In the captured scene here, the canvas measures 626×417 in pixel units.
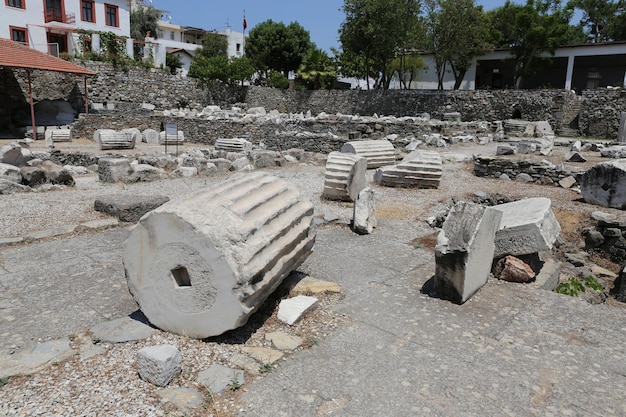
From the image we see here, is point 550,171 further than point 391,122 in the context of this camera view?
No

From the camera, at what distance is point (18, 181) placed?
10.4 meters

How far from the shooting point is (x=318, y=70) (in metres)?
39.8

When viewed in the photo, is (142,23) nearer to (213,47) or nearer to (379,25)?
(213,47)

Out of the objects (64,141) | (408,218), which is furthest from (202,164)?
(64,141)

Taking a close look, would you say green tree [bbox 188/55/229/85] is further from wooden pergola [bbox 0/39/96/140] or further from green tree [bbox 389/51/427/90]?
green tree [bbox 389/51/427/90]

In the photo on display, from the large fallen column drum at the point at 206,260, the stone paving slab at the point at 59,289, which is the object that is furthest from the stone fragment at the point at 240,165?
the large fallen column drum at the point at 206,260

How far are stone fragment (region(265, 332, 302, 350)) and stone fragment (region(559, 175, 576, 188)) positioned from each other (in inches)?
384

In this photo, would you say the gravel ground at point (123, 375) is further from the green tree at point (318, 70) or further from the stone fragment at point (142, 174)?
the green tree at point (318, 70)

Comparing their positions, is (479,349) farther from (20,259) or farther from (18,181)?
(18,181)

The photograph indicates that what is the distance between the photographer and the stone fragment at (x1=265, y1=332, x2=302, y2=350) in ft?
12.7

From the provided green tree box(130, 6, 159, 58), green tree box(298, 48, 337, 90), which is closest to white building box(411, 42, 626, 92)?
green tree box(298, 48, 337, 90)

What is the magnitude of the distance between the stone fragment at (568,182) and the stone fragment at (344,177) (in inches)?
208

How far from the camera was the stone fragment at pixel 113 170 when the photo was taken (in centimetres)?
1148

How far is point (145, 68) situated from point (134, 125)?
726 centimetres
